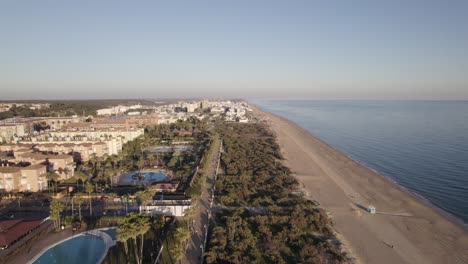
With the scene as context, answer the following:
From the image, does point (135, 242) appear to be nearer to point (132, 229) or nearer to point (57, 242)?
point (132, 229)

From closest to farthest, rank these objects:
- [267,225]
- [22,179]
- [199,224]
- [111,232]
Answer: [111,232] → [267,225] → [199,224] → [22,179]

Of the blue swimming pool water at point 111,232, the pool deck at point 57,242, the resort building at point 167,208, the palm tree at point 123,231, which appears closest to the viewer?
the palm tree at point 123,231

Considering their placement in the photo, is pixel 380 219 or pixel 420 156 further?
pixel 420 156

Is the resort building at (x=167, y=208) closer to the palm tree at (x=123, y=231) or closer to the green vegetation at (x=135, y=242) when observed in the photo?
the green vegetation at (x=135, y=242)

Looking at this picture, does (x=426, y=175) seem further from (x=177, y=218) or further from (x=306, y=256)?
(x=177, y=218)

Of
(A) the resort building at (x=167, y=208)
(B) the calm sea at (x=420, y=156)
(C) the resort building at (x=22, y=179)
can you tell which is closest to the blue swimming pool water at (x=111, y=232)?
(A) the resort building at (x=167, y=208)

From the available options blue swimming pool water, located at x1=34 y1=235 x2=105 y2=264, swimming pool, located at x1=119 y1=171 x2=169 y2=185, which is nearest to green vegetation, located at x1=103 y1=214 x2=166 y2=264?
blue swimming pool water, located at x1=34 y1=235 x2=105 y2=264

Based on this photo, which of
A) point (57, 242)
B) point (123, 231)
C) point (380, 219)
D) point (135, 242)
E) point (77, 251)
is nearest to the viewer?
point (123, 231)

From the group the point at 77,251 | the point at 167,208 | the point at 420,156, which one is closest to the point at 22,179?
the point at 77,251
